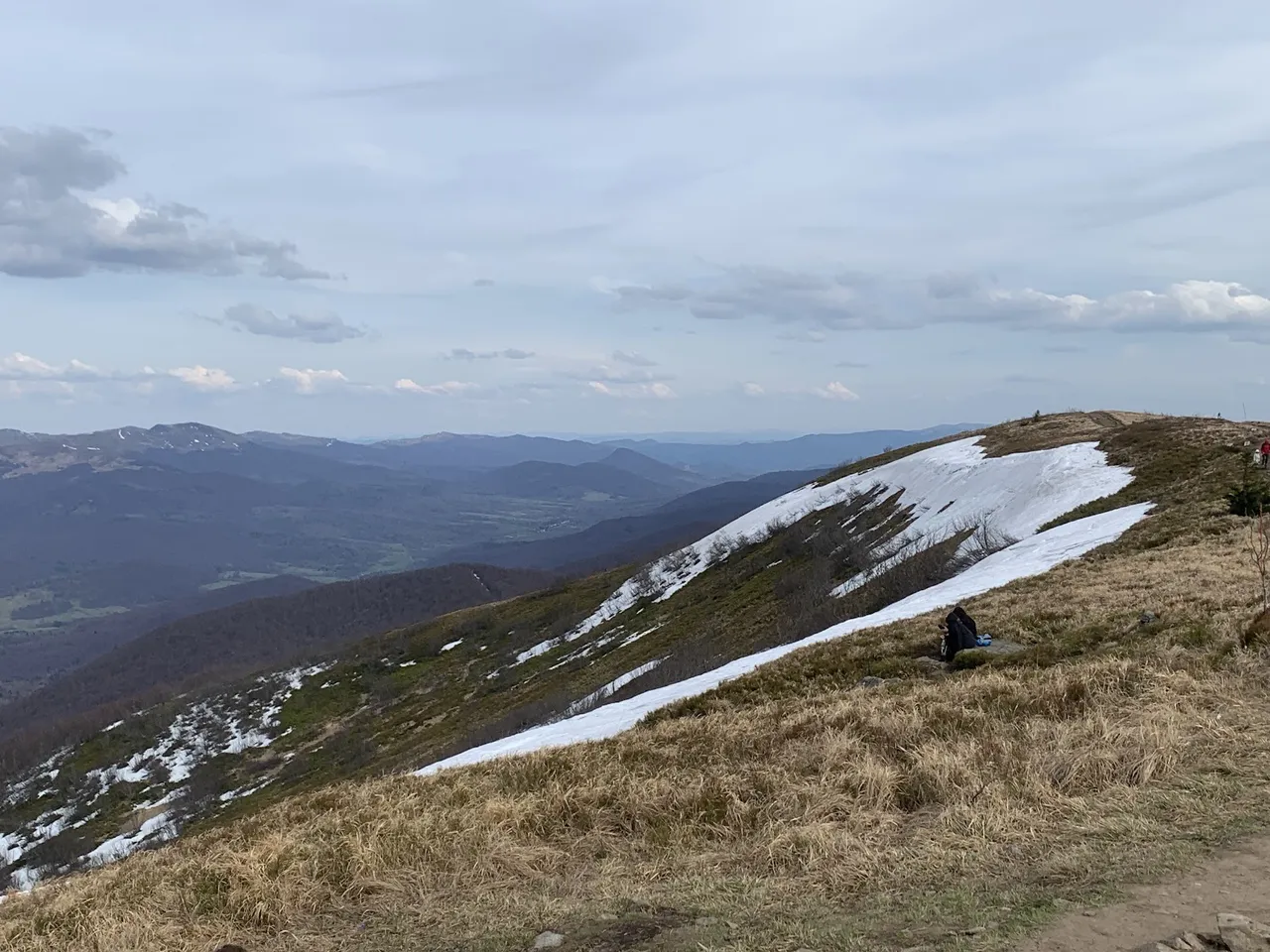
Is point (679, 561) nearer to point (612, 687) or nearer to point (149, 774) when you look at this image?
point (612, 687)

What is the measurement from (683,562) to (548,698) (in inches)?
1244

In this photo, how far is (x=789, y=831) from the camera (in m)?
6.98

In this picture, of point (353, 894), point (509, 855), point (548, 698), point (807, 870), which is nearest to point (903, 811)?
point (807, 870)

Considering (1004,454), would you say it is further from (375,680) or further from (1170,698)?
(375,680)

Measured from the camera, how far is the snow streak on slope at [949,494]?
33281mm

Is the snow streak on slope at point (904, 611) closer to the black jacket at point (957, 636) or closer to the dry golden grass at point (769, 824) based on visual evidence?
the black jacket at point (957, 636)

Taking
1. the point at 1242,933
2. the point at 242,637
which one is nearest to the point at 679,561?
the point at 1242,933

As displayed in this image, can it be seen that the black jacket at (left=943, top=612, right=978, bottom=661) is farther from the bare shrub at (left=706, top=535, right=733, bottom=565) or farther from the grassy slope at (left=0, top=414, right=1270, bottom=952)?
the bare shrub at (left=706, top=535, right=733, bottom=565)

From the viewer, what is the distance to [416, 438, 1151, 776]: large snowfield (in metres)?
20.8

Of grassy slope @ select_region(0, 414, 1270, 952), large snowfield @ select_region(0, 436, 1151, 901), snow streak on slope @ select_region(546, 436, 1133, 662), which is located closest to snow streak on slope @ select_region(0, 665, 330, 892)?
large snowfield @ select_region(0, 436, 1151, 901)

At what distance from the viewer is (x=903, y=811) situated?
7.52 meters

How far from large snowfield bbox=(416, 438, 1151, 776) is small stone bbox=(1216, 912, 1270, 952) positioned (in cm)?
1164

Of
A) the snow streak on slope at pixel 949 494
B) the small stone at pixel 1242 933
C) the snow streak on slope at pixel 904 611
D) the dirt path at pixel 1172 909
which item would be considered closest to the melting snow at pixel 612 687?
the snow streak on slope at pixel 904 611

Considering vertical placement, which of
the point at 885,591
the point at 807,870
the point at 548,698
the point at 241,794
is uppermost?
the point at 807,870
